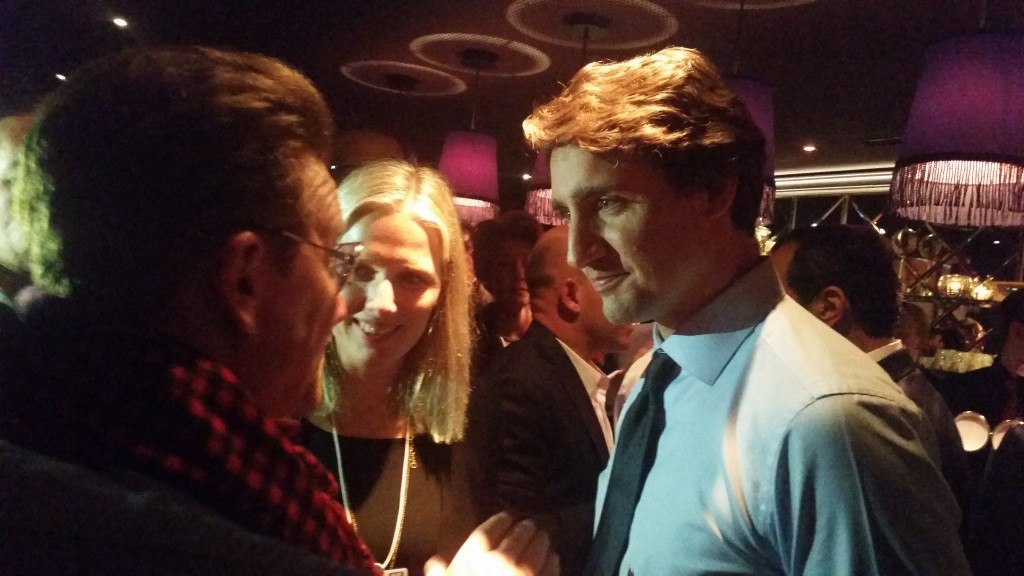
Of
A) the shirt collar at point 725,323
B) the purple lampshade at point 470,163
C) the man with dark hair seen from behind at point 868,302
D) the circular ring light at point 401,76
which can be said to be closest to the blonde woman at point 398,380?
the shirt collar at point 725,323

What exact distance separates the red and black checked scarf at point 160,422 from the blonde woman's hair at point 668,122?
0.73 metres

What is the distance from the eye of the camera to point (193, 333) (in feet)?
2.26

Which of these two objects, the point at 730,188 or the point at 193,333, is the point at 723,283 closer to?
the point at 730,188

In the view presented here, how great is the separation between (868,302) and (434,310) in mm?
1362

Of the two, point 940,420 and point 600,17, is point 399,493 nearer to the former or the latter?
point 940,420

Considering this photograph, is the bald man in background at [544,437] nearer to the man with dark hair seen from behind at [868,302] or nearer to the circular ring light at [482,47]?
the man with dark hair seen from behind at [868,302]

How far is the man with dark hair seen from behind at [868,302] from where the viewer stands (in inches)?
85.6

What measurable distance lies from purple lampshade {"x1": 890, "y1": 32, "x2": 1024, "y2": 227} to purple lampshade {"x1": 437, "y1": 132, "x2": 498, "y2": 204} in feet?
6.71

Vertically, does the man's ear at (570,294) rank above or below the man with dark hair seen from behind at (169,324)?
below

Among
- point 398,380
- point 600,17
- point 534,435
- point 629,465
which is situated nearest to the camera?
point 629,465

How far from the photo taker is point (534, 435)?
1673 mm

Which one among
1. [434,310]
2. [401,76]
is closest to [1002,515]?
[434,310]

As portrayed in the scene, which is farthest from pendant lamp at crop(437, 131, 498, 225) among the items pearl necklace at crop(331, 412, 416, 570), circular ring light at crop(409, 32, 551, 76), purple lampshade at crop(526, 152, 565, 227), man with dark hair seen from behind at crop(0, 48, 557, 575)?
man with dark hair seen from behind at crop(0, 48, 557, 575)

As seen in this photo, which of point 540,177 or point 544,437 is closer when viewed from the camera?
point 544,437
